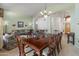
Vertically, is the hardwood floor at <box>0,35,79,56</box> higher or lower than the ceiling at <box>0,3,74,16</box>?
lower

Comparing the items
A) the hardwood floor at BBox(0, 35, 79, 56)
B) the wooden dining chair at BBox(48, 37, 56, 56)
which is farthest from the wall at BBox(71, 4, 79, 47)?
the wooden dining chair at BBox(48, 37, 56, 56)

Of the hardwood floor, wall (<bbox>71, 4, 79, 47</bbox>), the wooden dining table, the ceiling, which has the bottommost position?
the hardwood floor

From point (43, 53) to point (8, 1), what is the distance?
3.93ft

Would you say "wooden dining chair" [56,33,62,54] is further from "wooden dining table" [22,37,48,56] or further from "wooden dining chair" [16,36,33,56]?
"wooden dining chair" [16,36,33,56]

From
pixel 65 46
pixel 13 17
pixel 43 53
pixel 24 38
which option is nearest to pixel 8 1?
pixel 13 17

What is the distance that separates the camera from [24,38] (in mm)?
2918

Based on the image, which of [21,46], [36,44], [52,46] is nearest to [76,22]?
[52,46]

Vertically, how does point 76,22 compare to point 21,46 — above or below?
above

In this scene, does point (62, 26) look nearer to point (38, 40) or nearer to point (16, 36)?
point (38, 40)

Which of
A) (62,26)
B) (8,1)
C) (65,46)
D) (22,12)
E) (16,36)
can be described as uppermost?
(8,1)

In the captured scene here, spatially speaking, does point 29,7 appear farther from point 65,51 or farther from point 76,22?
point 65,51

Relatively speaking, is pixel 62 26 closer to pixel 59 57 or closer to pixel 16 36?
pixel 59 57

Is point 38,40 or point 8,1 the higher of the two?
point 8,1

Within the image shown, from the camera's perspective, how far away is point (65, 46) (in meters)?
2.97
